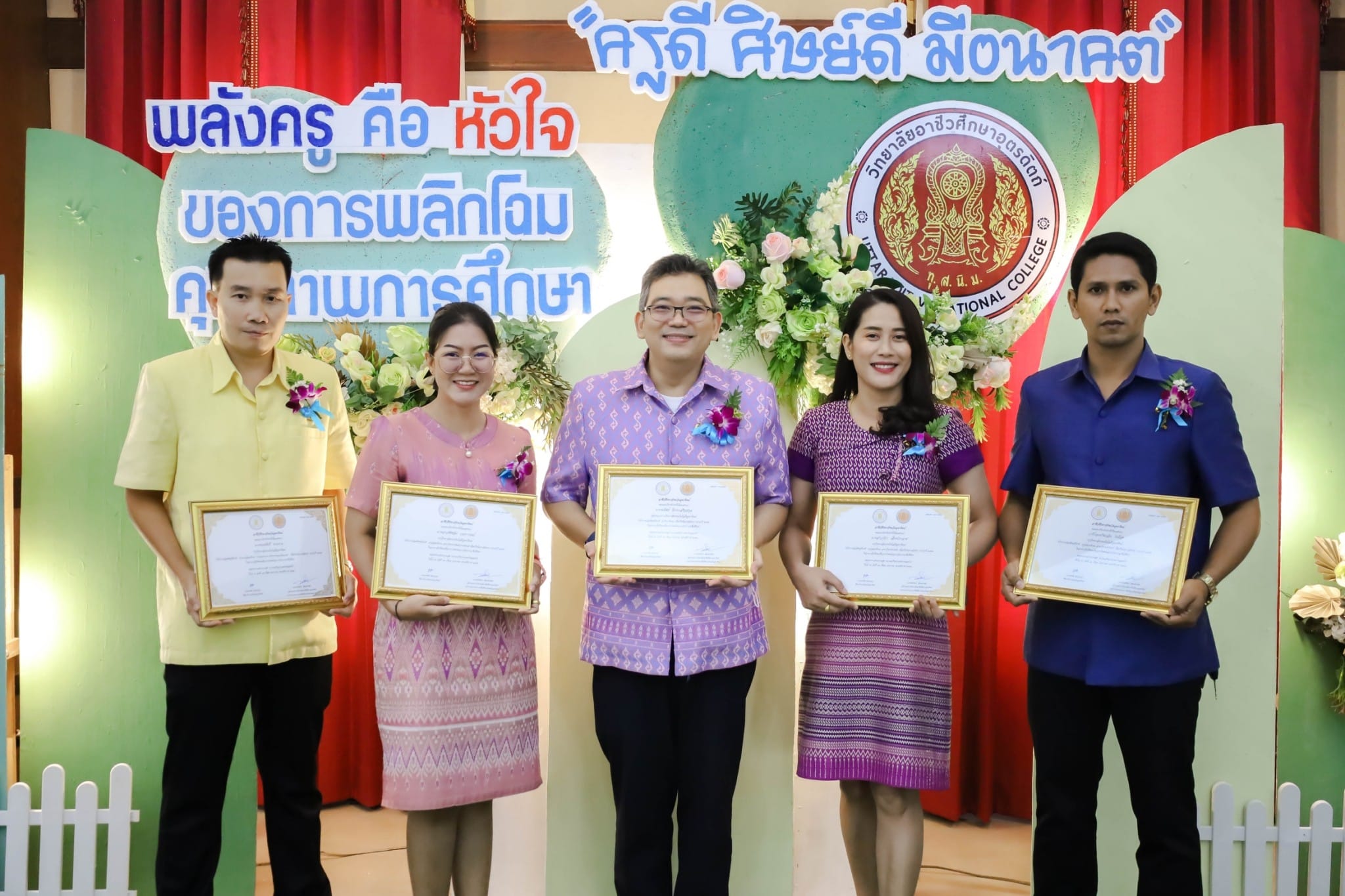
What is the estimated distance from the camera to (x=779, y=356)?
2939 mm

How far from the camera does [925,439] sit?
8.33 ft

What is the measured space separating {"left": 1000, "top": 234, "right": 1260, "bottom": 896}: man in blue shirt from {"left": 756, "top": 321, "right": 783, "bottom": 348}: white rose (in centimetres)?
74

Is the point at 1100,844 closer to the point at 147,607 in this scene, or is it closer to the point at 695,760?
the point at 695,760

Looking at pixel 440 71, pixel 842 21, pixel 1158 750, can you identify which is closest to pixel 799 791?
pixel 1158 750

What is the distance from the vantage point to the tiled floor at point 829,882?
11.5 feet

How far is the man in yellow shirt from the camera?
2.57 meters

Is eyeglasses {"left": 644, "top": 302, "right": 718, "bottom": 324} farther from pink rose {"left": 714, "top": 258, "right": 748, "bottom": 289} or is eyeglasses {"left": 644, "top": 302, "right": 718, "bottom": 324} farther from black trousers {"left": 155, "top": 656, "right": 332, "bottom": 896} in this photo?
black trousers {"left": 155, "top": 656, "right": 332, "bottom": 896}

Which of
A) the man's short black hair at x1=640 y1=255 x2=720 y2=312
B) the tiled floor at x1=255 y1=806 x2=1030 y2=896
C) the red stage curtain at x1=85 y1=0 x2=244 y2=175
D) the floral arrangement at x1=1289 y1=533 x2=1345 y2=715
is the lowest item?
the tiled floor at x1=255 y1=806 x2=1030 y2=896

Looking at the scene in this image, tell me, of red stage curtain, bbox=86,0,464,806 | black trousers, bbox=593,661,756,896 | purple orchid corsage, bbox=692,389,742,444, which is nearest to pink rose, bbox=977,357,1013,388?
purple orchid corsage, bbox=692,389,742,444

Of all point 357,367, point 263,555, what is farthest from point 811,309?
point 263,555

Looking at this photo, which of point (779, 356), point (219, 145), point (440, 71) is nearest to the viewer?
point (779, 356)

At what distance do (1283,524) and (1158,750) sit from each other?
119cm

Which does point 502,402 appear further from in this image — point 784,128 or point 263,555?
point 784,128

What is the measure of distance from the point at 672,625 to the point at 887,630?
551 millimetres
